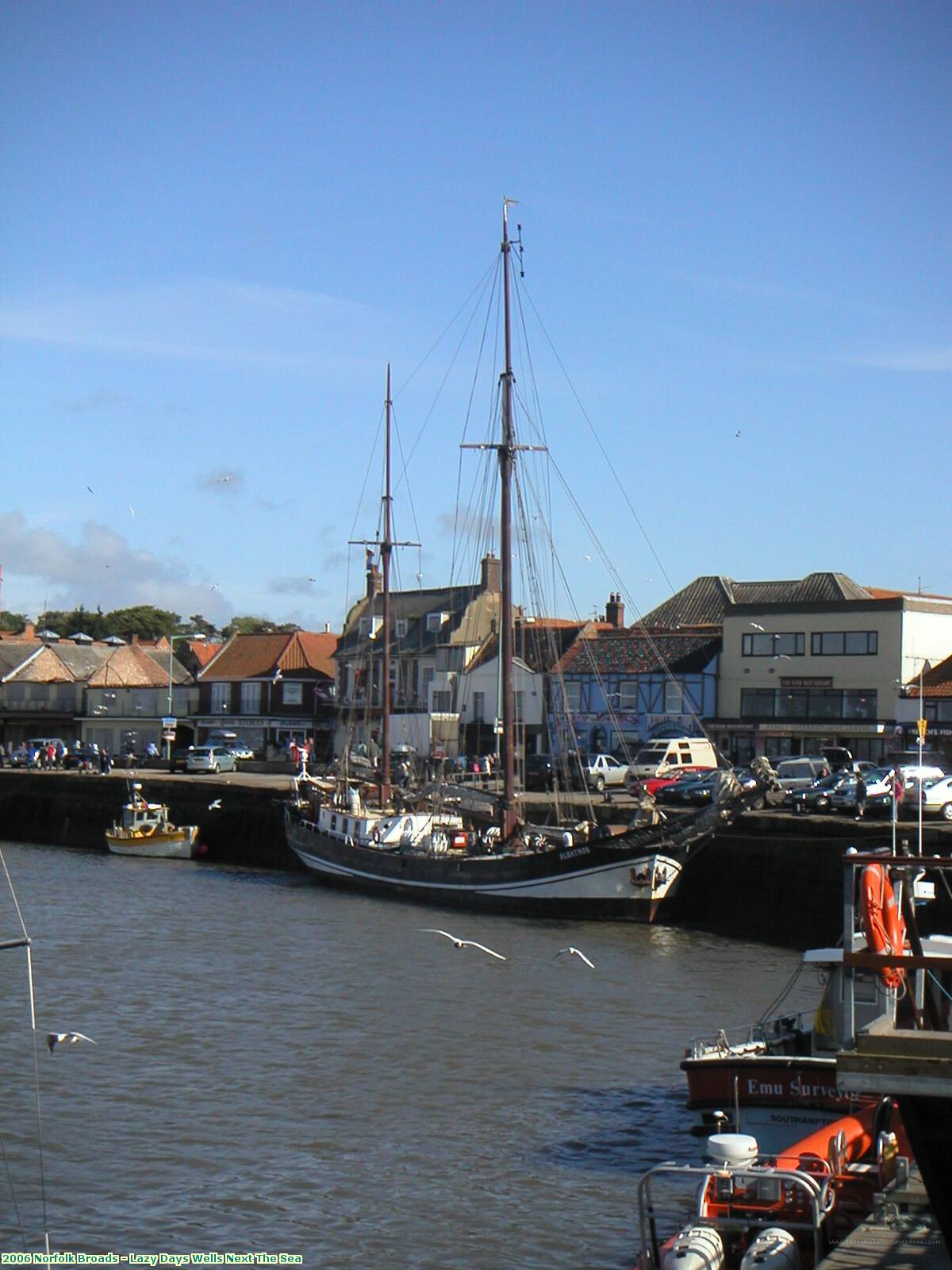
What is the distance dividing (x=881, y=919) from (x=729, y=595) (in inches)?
2625

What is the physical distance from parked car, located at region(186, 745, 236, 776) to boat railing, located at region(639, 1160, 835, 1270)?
195ft

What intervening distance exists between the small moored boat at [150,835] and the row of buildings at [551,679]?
7.53 m

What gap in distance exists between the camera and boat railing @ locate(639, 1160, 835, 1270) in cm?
1230

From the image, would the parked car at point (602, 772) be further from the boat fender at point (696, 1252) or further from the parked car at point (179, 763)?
the boat fender at point (696, 1252)

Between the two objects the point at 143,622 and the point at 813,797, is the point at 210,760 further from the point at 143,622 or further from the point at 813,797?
the point at 143,622

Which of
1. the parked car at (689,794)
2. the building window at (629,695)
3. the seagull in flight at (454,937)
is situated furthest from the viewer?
the building window at (629,695)

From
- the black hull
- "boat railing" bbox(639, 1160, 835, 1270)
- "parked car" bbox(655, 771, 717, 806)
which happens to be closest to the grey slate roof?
"parked car" bbox(655, 771, 717, 806)

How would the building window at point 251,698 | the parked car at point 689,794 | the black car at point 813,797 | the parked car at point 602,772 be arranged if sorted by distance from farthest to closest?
the building window at point 251,698 → the parked car at point 602,772 → the parked car at point 689,794 → the black car at point 813,797

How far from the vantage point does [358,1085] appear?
69.7 feet

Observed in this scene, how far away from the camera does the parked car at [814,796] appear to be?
43625mm

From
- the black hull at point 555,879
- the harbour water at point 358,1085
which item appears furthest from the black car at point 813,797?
the harbour water at point 358,1085

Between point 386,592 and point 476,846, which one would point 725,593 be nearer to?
point 386,592

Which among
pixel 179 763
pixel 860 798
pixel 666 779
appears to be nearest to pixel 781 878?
pixel 860 798

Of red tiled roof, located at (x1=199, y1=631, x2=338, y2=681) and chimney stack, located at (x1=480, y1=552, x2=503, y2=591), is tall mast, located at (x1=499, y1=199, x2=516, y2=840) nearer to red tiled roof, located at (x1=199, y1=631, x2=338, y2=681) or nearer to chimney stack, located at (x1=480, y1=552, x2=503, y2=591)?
chimney stack, located at (x1=480, y1=552, x2=503, y2=591)
